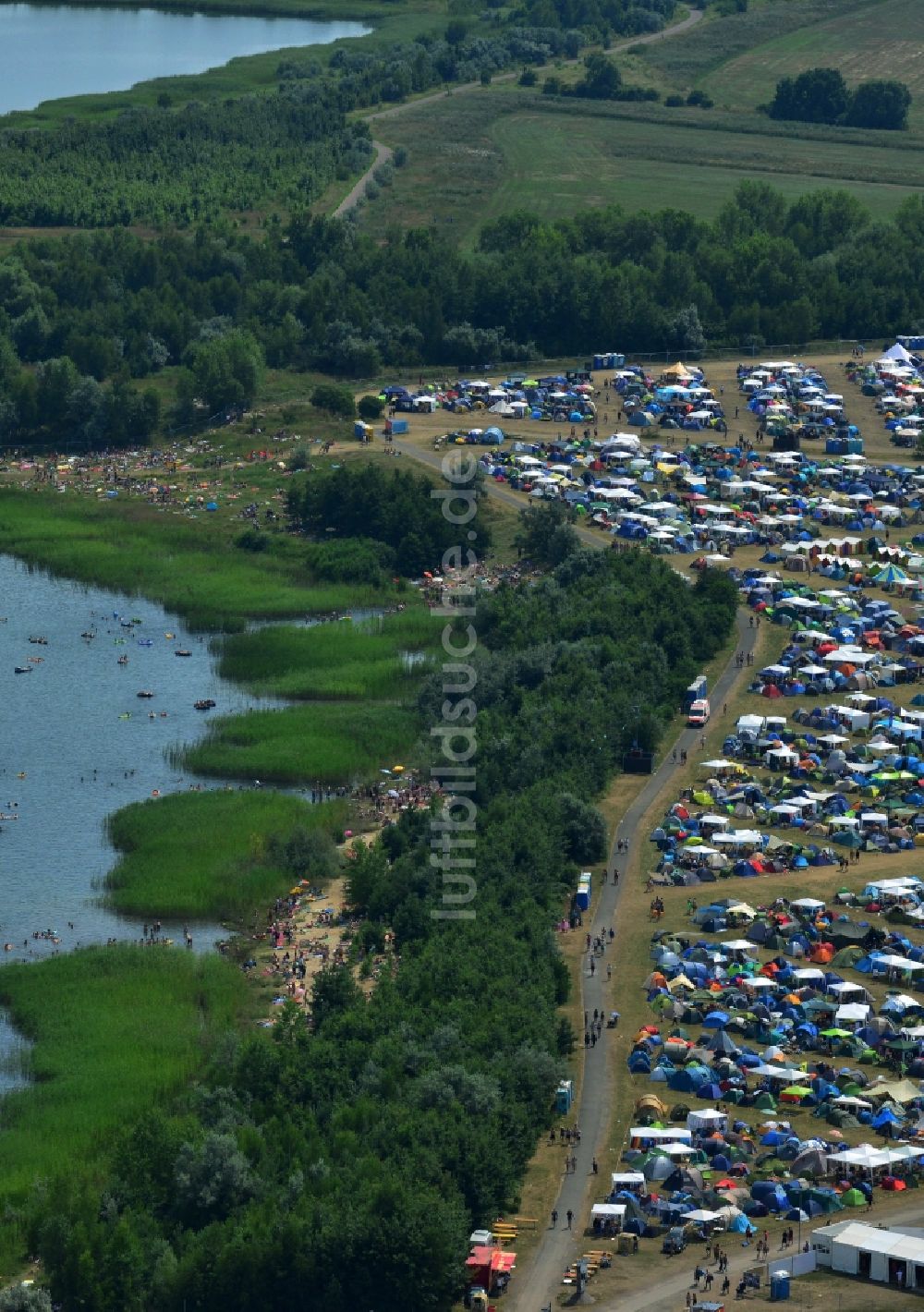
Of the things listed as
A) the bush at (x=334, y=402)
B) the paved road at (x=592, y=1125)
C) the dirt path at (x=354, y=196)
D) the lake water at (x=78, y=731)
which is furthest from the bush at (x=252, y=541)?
the dirt path at (x=354, y=196)

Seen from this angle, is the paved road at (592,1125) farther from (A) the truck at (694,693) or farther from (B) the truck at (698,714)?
(A) the truck at (694,693)

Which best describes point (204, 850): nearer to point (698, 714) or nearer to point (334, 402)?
point (698, 714)

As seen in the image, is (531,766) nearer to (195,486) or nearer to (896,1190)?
(896,1190)

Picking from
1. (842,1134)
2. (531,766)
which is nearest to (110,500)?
(531,766)

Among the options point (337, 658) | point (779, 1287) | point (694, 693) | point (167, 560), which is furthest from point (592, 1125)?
point (167, 560)

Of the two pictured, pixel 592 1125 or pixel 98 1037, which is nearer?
pixel 592 1125

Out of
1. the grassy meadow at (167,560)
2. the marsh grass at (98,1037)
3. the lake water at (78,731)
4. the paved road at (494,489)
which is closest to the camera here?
the marsh grass at (98,1037)
